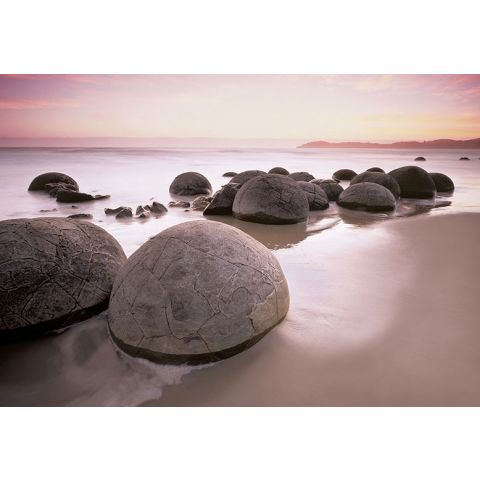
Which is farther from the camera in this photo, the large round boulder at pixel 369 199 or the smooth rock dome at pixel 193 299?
the large round boulder at pixel 369 199

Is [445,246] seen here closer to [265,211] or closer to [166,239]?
[265,211]

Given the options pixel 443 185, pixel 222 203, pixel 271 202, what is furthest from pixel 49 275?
pixel 443 185

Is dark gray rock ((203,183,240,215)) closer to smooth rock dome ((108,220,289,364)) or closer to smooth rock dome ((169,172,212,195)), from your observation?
smooth rock dome ((169,172,212,195))

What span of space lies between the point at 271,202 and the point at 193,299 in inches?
180

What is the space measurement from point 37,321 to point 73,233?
815mm

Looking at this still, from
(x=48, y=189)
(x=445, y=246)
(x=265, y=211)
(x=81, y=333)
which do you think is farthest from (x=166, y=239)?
(x=48, y=189)

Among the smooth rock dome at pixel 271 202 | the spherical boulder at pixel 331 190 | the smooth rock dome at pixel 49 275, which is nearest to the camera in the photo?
the smooth rock dome at pixel 49 275

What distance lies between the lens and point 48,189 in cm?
1120

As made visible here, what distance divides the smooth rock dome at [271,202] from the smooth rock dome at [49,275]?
387 cm

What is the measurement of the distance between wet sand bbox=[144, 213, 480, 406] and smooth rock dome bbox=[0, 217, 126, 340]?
116cm

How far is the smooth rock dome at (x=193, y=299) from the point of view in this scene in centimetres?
233

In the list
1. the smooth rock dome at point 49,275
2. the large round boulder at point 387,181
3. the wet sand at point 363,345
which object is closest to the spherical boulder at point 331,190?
the large round boulder at point 387,181

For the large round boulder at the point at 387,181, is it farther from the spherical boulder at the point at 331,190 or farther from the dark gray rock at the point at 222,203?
the dark gray rock at the point at 222,203

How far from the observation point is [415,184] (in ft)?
34.0
